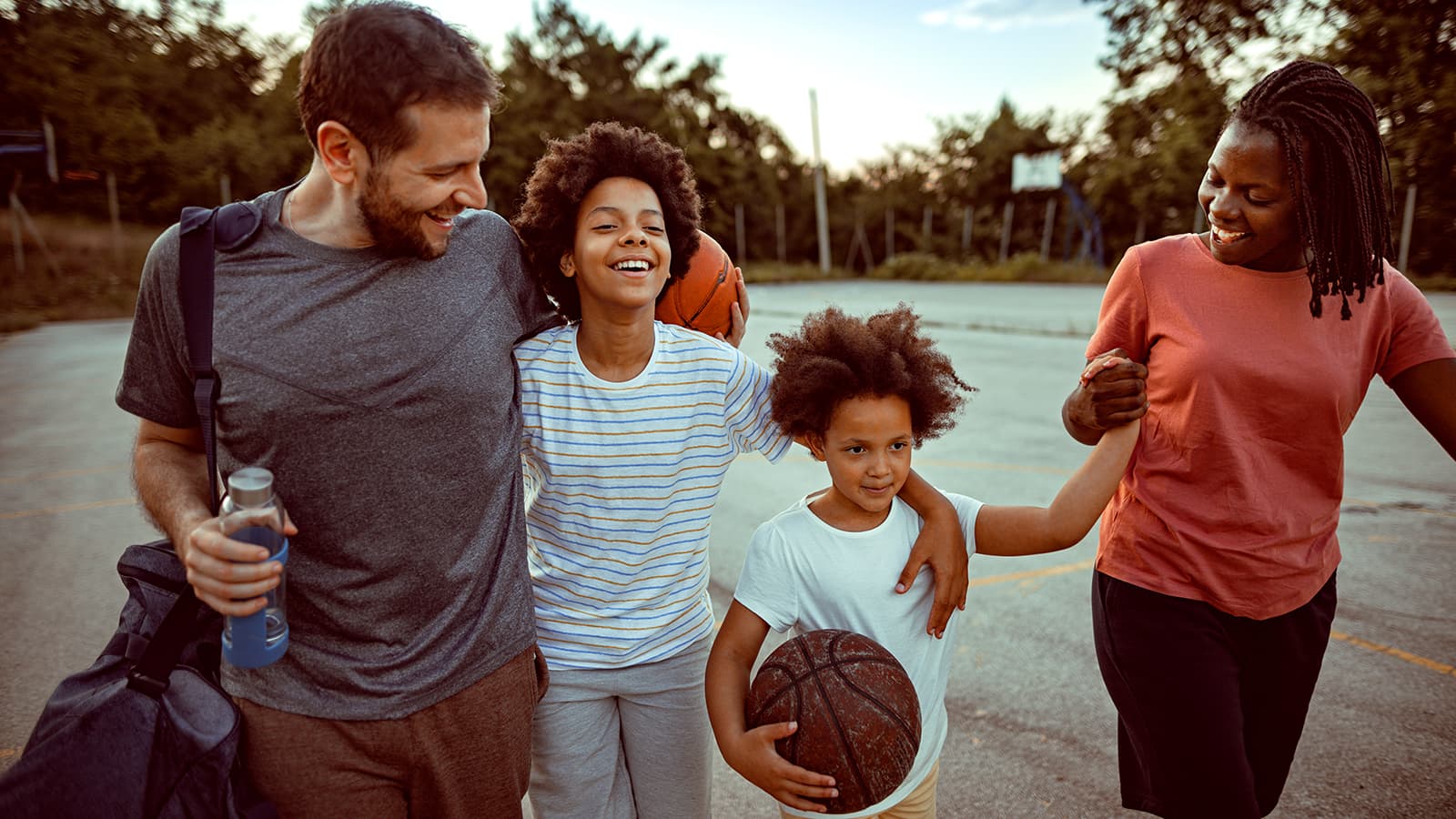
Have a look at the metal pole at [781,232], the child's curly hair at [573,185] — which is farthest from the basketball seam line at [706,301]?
the metal pole at [781,232]

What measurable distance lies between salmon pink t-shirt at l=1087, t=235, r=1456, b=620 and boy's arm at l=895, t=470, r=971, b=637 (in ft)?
1.83

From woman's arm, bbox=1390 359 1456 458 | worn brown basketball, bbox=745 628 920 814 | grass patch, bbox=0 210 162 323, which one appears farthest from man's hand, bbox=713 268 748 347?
grass patch, bbox=0 210 162 323

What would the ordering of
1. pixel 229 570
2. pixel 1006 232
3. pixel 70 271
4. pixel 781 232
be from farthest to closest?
pixel 781 232
pixel 1006 232
pixel 70 271
pixel 229 570

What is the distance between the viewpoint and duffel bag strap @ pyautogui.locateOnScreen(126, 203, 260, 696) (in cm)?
184

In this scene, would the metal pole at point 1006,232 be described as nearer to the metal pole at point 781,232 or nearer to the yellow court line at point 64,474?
the metal pole at point 781,232

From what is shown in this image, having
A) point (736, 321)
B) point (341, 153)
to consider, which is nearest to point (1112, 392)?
point (736, 321)

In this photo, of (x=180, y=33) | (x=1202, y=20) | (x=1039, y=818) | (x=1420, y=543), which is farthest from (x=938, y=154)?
(x=1039, y=818)

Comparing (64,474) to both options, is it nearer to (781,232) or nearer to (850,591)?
(850,591)

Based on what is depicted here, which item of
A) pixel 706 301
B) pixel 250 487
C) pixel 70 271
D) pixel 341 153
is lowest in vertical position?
pixel 70 271

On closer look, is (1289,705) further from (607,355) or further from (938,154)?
(938,154)

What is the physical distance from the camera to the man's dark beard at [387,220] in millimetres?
1954

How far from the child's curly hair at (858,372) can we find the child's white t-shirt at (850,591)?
271 mm

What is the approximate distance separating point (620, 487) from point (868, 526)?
63 centimetres

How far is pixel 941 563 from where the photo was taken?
89.4 inches
